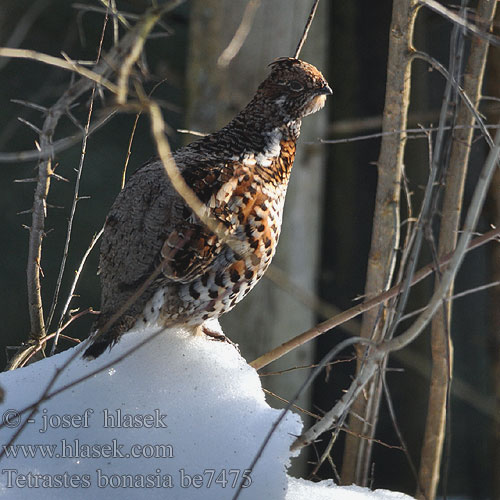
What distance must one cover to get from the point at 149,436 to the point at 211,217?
2.96 ft

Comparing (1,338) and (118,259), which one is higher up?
(118,259)

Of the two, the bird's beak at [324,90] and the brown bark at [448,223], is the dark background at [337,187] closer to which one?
the bird's beak at [324,90]

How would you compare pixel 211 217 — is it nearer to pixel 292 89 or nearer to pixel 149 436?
pixel 292 89

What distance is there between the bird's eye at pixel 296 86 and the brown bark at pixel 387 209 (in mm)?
469

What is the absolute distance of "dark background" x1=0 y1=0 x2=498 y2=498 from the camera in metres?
5.75

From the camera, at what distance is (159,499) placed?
1.91 meters

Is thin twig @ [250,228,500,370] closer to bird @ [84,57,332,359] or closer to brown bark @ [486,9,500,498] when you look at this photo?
bird @ [84,57,332,359]

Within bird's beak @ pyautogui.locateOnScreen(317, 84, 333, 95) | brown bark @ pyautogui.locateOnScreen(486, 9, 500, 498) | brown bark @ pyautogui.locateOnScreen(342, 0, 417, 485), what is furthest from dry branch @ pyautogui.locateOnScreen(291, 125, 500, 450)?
brown bark @ pyautogui.locateOnScreen(486, 9, 500, 498)

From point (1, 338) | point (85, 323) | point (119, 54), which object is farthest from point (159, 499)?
point (1, 338)

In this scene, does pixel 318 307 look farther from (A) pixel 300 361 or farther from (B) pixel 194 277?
(A) pixel 300 361

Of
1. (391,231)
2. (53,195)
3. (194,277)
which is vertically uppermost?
(391,231)

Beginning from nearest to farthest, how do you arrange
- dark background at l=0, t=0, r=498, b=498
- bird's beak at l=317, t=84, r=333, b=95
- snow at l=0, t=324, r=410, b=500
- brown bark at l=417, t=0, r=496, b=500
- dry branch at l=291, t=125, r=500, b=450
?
dry branch at l=291, t=125, r=500, b=450
snow at l=0, t=324, r=410, b=500
brown bark at l=417, t=0, r=496, b=500
bird's beak at l=317, t=84, r=333, b=95
dark background at l=0, t=0, r=498, b=498

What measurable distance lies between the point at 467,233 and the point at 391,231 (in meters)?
1.03

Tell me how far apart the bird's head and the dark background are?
70.9 inches
